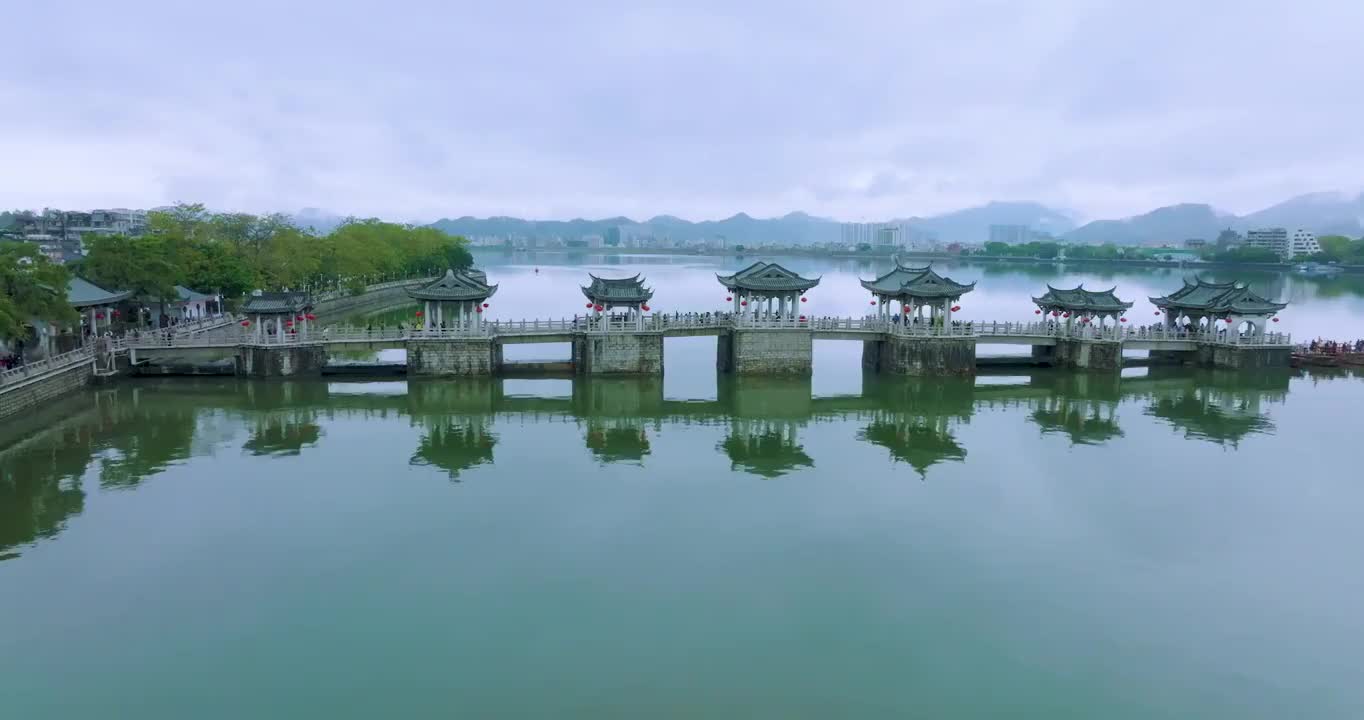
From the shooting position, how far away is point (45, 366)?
32156 mm

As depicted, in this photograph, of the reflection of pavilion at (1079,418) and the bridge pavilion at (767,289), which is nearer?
the reflection of pavilion at (1079,418)

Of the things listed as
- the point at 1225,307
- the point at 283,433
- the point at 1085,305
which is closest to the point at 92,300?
the point at 283,433

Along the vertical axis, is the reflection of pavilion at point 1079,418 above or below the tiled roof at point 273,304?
below

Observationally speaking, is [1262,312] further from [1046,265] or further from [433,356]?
[1046,265]

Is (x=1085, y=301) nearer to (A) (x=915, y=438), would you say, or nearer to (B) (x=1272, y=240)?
(A) (x=915, y=438)

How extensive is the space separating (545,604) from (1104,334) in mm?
34724

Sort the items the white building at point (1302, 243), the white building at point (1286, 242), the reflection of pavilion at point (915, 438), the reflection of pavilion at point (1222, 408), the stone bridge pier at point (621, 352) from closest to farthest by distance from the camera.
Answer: the reflection of pavilion at point (915, 438) → the reflection of pavilion at point (1222, 408) → the stone bridge pier at point (621, 352) → the white building at point (1302, 243) → the white building at point (1286, 242)

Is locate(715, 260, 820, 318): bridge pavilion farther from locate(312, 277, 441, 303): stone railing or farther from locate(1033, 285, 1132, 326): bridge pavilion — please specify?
locate(312, 277, 441, 303): stone railing

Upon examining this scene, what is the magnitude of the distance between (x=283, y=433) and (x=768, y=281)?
20579 millimetres

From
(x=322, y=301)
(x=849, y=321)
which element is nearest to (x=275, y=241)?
(x=322, y=301)

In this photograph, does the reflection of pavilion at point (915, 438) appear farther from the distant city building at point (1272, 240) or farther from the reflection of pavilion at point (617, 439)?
the distant city building at point (1272, 240)

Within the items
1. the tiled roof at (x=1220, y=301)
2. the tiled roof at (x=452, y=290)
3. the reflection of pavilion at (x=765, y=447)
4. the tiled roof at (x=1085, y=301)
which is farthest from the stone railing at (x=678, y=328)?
the reflection of pavilion at (x=765, y=447)

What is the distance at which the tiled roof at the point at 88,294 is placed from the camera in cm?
3525

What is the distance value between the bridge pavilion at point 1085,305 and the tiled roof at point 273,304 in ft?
115
